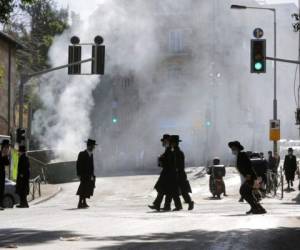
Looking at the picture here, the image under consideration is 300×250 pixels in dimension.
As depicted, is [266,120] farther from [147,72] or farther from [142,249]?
[142,249]

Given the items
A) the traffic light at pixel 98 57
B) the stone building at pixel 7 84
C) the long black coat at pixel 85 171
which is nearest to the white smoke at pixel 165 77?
the stone building at pixel 7 84

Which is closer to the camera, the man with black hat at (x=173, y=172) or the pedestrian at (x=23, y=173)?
the man with black hat at (x=173, y=172)

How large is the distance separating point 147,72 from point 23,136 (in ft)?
118

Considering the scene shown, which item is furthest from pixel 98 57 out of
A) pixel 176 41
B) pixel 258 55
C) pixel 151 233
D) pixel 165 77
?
pixel 176 41

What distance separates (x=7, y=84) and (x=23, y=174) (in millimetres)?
25723

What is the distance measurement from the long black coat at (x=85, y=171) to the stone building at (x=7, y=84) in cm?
2379

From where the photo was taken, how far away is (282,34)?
90.7 metres

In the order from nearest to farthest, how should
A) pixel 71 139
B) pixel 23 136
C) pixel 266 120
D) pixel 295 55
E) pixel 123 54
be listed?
1. pixel 23 136
2. pixel 71 139
3. pixel 123 54
4. pixel 266 120
5. pixel 295 55

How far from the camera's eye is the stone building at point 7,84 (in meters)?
44.0

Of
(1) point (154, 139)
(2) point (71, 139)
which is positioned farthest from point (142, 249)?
(1) point (154, 139)

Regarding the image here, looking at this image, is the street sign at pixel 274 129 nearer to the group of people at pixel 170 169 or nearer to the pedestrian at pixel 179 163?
the pedestrian at pixel 179 163

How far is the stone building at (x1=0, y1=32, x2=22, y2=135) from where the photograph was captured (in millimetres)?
44000

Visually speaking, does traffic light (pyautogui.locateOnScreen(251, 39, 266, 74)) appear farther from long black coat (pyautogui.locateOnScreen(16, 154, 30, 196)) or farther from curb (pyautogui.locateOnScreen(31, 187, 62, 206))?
long black coat (pyautogui.locateOnScreen(16, 154, 30, 196))

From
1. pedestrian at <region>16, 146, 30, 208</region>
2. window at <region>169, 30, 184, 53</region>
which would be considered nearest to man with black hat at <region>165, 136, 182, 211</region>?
pedestrian at <region>16, 146, 30, 208</region>
